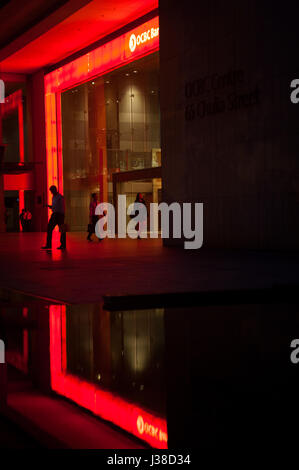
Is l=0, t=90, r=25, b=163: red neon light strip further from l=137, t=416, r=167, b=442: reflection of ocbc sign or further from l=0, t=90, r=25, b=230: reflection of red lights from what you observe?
l=137, t=416, r=167, b=442: reflection of ocbc sign

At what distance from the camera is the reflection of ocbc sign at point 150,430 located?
152 inches

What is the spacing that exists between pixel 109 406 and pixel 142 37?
2648 centimetres

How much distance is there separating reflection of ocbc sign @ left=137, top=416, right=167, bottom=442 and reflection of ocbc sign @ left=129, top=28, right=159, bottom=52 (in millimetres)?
25575

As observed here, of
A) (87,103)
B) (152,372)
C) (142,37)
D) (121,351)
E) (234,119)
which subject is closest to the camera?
(152,372)

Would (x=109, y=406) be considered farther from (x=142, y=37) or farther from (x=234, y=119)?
(x=142, y=37)

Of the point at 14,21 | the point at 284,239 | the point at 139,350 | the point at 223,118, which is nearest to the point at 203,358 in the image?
the point at 139,350

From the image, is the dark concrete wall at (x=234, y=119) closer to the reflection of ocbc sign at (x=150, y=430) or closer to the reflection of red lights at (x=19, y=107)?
the reflection of ocbc sign at (x=150, y=430)

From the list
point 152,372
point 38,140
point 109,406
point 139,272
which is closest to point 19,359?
point 152,372

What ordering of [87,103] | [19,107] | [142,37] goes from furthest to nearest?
1. [19,107]
2. [87,103]
3. [142,37]

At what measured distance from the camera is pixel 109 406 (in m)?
4.59

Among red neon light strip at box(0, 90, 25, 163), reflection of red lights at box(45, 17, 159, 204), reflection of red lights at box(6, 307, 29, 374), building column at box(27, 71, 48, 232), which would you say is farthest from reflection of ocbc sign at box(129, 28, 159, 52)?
reflection of red lights at box(6, 307, 29, 374)

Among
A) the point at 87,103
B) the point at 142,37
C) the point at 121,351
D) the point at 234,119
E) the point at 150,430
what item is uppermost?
the point at 142,37
